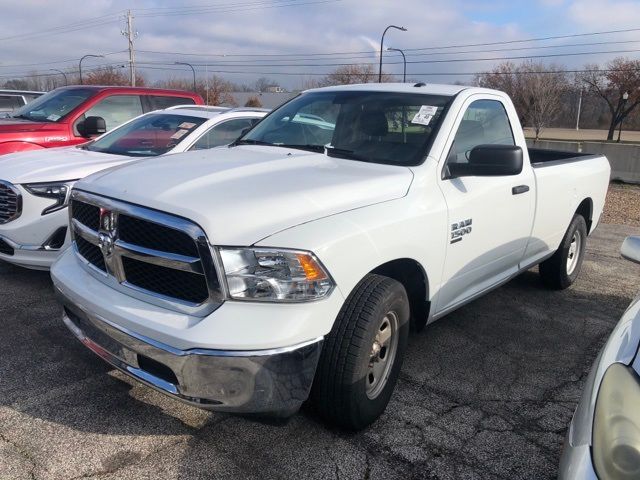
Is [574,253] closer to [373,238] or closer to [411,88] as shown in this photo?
[411,88]

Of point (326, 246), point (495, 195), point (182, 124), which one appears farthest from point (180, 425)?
point (182, 124)

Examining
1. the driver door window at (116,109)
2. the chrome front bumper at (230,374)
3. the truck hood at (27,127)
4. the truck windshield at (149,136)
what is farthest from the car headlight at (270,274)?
the driver door window at (116,109)

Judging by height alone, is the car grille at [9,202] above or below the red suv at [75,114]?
below

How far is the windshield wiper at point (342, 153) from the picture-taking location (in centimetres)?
366

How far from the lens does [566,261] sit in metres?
5.48


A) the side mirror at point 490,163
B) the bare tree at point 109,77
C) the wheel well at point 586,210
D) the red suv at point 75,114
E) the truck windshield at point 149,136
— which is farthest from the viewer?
the bare tree at point 109,77

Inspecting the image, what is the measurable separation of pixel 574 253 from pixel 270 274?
440 centimetres

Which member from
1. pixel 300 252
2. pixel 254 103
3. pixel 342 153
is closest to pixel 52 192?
pixel 342 153

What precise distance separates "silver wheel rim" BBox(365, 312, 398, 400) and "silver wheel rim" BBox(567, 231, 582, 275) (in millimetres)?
3251

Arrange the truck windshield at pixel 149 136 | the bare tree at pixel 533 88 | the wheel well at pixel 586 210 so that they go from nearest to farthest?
the wheel well at pixel 586 210
the truck windshield at pixel 149 136
the bare tree at pixel 533 88

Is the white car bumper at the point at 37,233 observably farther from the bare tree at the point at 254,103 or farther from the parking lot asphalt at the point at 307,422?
the bare tree at the point at 254,103

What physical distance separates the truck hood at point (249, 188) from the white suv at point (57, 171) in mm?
1710

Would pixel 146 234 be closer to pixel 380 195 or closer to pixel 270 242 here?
pixel 270 242

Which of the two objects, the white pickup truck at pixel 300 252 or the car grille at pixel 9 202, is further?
the car grille at pixel 9 202
